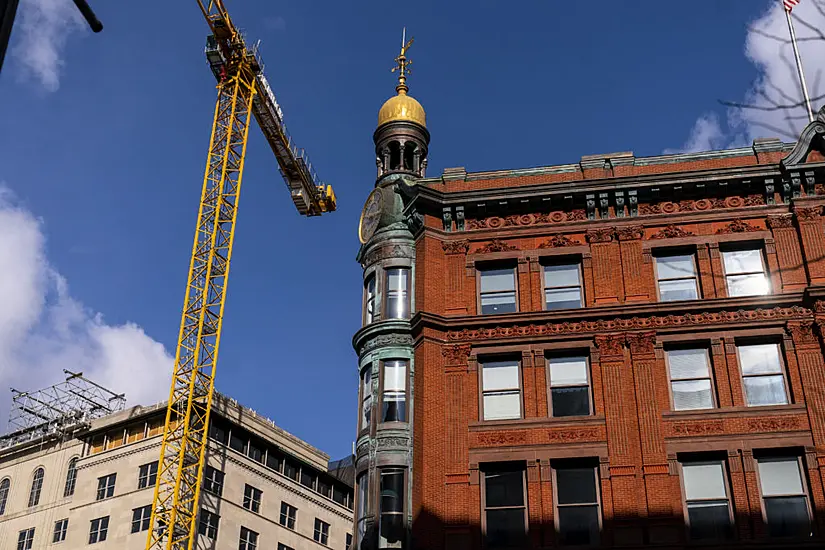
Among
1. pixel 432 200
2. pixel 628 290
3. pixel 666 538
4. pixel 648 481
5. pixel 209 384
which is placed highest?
pixel 209 384

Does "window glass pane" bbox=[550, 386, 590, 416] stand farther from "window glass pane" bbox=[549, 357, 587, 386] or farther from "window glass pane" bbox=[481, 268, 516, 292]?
"window glass pane" bbox=[481, 268, 516, 292]

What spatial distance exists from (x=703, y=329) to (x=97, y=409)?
59.5 metres

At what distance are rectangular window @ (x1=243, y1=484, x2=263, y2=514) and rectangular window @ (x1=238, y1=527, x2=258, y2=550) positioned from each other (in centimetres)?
157

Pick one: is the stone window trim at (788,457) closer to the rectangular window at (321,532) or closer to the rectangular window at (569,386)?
the rectangular window at (569,386)

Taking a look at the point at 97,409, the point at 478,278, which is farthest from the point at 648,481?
the point at 97,409

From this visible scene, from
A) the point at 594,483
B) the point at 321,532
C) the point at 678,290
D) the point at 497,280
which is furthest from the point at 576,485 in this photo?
the point at 321,532

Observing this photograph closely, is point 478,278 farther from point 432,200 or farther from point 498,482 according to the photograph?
point 498,482

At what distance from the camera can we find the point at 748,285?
32.2m

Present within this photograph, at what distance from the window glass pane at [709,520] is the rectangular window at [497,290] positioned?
9053mm

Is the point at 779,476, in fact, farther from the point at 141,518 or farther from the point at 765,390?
the point at 141,518

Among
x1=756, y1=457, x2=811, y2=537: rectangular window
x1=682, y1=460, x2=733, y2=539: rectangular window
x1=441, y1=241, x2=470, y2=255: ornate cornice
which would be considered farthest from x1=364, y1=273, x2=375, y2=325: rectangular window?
x1=756, y1=457, x2=811, y2=537: rectangular window

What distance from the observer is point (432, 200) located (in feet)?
113

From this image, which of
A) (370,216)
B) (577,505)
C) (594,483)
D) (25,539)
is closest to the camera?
(577,505)

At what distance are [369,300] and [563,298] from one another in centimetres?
715
